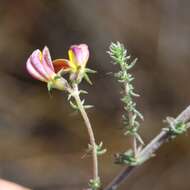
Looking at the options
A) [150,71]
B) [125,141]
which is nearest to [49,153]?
[125,141]

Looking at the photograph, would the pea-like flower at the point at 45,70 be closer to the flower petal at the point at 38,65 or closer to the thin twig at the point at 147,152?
the flower petal at the point at 38,65

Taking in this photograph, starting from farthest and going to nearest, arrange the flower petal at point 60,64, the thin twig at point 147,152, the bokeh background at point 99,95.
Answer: the bokeh background at point 99,95, the flower petal at point 60,64, the thin twig at point 147,152

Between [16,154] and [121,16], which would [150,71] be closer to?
[121,16]

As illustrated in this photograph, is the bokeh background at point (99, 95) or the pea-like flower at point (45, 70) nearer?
the pea-like flower at point (45, 70)

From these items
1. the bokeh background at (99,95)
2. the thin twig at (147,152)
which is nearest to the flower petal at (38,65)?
the thin twig at (147,152)

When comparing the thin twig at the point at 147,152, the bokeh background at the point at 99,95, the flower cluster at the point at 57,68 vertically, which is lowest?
the thin twig at the point at 147,152

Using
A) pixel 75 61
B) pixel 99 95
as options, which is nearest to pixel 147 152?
pixel 75 61

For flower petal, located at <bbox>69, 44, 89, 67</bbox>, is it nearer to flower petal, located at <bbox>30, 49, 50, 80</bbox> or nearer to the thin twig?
flower petal, located at <bbox>30, 49, 50, 80</bbox>

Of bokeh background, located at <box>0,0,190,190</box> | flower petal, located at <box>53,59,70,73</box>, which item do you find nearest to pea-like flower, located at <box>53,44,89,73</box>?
flower petal, located at <box>53,59,70,73</box>

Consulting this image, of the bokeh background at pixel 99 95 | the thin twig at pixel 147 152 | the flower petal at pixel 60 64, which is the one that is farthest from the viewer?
the bokeh background at pixel 99 95
